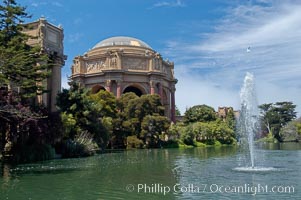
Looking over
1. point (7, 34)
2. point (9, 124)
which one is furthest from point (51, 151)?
point (7, 34)

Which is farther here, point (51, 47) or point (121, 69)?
point (121, 69)

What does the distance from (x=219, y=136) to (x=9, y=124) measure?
4843cm

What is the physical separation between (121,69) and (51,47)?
121 feet

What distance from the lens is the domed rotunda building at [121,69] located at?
69.9 meters

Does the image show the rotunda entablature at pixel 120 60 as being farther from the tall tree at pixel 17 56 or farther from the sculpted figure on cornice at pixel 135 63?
the tall tree at pixel 17 56

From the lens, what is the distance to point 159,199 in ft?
35.0

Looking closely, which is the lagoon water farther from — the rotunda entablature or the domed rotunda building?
the rotunda entablature

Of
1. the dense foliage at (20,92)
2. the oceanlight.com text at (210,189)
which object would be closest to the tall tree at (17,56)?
the dense foliage at (20,92)

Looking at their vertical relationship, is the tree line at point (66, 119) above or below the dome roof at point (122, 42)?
below

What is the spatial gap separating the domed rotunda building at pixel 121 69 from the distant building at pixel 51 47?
34684 millimetres

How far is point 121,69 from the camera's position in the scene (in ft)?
229

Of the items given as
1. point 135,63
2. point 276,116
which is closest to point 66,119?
point 135,63

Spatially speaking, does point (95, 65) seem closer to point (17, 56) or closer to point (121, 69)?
point (121, 69)

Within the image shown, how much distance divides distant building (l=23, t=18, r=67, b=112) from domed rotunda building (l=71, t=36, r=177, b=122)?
34.7 metres
